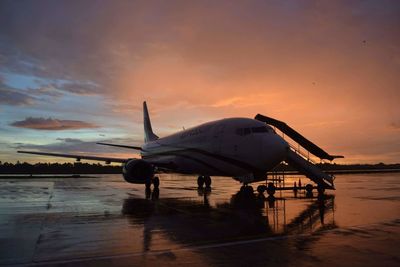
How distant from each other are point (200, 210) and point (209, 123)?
1018cm

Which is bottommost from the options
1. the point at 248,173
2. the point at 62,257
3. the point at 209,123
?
the point at 62,257

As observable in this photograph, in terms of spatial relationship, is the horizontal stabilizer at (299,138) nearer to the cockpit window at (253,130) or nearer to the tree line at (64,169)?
the cockpit window at (253,130)

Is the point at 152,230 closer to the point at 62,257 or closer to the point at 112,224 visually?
the point at 112,224

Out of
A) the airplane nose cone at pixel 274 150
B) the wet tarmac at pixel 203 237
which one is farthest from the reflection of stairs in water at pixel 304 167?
the wet tarmac at pixel 203 237

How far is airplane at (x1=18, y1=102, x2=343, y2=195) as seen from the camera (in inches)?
746

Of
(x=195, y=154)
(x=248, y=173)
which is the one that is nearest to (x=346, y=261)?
(x=248, y=173)

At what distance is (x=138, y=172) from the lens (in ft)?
80.0

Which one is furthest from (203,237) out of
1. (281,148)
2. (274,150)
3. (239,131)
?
(239,131)

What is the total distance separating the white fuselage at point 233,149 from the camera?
61.6 feet

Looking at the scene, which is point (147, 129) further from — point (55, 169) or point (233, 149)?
point (55, 169)

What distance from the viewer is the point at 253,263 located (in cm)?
640

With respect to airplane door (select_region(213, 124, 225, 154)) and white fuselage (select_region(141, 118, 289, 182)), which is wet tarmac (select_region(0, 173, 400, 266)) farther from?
airplane door (select_region(213, 124, 225, 154))

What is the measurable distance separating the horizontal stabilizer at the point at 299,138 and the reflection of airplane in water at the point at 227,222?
10.3 meters

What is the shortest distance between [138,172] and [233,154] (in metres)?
7.18
